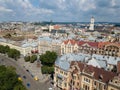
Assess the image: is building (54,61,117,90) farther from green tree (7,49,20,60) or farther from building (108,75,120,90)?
green tree (7,49,20,60)

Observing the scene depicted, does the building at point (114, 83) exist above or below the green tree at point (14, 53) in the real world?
above

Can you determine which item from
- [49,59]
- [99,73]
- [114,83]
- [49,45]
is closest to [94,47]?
[49,59]

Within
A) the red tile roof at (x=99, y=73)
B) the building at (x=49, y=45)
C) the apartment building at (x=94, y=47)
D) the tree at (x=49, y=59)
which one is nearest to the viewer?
the red tile roof at (x=99, y=73)

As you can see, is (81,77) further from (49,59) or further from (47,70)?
(49,59)

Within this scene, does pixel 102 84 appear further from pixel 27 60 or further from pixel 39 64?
pixel 27 60

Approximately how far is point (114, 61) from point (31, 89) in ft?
125

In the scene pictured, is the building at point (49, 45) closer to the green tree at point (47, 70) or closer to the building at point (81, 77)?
the green tree at point (47, 70)

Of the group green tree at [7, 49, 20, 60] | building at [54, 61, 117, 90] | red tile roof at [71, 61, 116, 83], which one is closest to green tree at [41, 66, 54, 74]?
building at [54, 61, 117, 90]

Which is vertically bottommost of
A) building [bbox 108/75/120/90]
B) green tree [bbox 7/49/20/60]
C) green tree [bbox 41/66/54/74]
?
green tree [bbox 41/66/54/74]

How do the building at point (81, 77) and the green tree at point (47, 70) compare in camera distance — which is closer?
the building at point (81, 77)

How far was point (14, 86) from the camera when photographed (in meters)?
71.1

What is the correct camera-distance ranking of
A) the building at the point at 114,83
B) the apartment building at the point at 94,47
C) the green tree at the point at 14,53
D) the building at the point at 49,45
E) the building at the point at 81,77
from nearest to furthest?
the building at the point at 114,83 < the building at the point at 81,77 < the apartment building at the point at 94,47 < the green tree at the point at 14,53 < the building at the point at 49,45

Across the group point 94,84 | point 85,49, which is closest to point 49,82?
point 94,84

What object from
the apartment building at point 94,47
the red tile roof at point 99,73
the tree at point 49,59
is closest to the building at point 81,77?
the red tile roof at point 99,73
